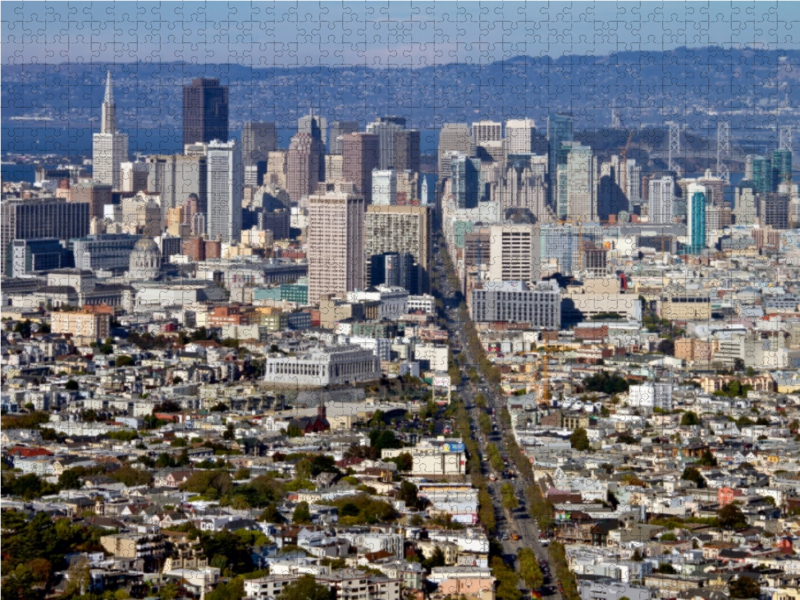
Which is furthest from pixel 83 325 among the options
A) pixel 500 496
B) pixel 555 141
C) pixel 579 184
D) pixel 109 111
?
pixel 579 184

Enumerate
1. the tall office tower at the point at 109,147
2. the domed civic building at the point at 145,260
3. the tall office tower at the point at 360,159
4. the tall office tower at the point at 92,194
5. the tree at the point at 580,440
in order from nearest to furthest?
1. the tree at the point at 580,440
2. the tall office tower at the point at 109,147
3. the domed civic building at the point at 145,260
4. the tall office tower at the point at 360,159
5. the tall office tower at the point at 92,194

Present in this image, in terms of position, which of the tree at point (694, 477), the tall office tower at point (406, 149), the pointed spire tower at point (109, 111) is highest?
the pointed spire tower at point (109, 111)

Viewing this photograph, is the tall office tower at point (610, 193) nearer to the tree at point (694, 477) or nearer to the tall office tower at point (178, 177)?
the tall office tower at point (178, 177)

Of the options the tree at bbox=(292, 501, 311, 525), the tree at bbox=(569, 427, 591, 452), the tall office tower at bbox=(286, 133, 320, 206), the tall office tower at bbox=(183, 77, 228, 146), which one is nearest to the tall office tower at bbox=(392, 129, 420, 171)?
the tall office tower at bbox=(286, 133, 320, 206)

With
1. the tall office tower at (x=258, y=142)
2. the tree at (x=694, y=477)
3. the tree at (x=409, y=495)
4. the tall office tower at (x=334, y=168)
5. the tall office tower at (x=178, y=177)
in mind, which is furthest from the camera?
the tall office tower at (x=334, y=168)

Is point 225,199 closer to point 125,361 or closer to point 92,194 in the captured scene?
point 92,194

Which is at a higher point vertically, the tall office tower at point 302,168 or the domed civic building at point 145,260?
the tall office tower at point 302,168

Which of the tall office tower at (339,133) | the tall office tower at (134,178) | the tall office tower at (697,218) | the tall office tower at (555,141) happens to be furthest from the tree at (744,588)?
the tall office tower at (134,178)
